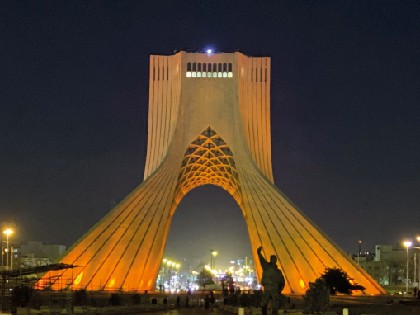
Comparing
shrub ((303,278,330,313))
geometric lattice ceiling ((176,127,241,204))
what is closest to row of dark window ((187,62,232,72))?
geometric lattice ceiling ((176,127,241,204))

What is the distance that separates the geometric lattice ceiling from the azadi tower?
0.28 ft

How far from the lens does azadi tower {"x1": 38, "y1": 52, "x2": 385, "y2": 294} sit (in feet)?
100

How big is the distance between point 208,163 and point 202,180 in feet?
17.5

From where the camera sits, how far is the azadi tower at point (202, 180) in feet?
100

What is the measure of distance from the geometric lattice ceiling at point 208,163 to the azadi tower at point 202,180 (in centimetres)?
9

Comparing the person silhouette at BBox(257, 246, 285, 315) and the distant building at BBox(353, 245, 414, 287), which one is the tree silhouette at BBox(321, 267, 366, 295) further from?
the distant building at BBox(353, 245, 414, 287)

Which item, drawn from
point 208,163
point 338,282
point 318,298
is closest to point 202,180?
point 208,163

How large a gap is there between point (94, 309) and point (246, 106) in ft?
75.4

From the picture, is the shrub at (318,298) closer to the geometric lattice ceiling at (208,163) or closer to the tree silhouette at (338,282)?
the tree silhouette at (338,282)

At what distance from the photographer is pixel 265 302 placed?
15.0 meters

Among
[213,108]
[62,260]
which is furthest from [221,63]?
[62,260]

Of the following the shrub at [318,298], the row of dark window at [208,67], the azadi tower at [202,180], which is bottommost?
the shrub at [318,298]

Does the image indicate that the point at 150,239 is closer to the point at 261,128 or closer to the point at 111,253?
the point at 111,253

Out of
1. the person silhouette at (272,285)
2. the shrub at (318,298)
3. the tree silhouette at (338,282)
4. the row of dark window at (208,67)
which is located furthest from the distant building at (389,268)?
the person silhouette at (272,285)
